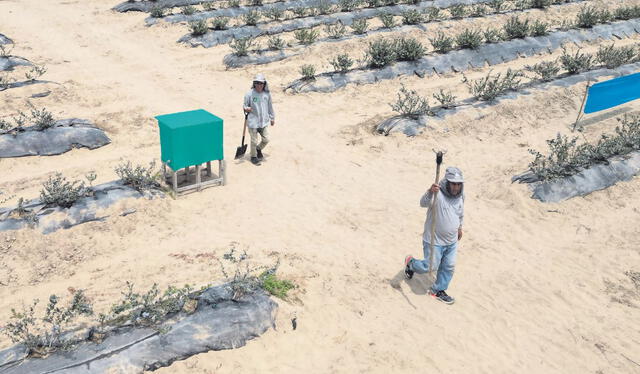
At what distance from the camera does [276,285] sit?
19.6 feet

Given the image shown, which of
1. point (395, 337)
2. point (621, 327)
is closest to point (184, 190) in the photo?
point (395, 337)

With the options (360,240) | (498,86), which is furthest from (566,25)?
(360,240)

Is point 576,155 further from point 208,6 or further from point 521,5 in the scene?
point 208,6

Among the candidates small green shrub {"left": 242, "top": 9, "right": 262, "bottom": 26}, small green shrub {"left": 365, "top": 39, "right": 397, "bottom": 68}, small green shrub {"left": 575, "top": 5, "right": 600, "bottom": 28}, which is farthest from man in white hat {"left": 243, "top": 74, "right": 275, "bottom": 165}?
small green shrub {"left": 575, "top": 5, "right": 600, "bottom": 28}

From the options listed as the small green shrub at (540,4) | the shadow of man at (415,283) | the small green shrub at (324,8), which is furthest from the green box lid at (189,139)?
the small green shrub at (540,4)

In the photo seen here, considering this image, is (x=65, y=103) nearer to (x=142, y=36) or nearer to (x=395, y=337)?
(x=142, y=36)

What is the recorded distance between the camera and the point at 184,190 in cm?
822

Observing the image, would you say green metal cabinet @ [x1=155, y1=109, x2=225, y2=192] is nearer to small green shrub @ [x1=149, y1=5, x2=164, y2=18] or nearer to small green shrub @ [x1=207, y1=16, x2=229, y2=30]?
small green shrub @ [x1=207, y1=16, x2=229, y2=30]

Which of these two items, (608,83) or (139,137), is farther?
(608,83)

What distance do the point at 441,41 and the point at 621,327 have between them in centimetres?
1013

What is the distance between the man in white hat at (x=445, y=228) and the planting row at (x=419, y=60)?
284 inches

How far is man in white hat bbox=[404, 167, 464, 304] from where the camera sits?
577 cm

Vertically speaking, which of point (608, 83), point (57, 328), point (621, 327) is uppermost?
point (608, 83)

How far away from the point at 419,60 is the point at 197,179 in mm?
7939
